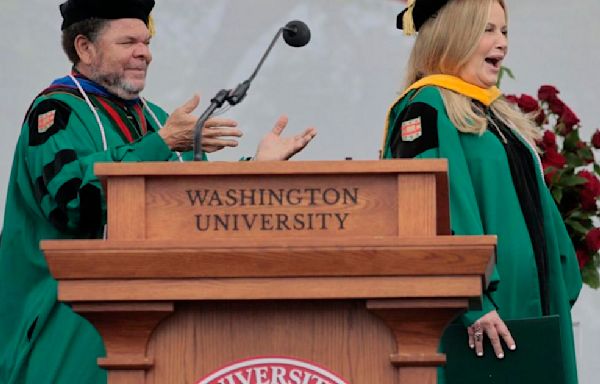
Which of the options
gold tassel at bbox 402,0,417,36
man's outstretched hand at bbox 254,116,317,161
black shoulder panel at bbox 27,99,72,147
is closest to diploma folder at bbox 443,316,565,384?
man's outstretched hand at bbox 254,116,317,161

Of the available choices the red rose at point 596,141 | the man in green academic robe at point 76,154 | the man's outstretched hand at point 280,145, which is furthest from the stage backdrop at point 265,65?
the man's outstretched hand at point 280,145

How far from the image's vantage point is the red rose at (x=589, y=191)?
6129mm

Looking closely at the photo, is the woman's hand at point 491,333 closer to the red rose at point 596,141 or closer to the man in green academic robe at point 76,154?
the man in green academic robe at point 76,154

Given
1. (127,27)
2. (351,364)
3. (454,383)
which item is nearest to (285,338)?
(351,364)

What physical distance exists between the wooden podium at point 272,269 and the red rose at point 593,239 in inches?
110

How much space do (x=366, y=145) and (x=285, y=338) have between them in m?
3.72

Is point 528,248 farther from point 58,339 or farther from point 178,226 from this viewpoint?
point 178,226

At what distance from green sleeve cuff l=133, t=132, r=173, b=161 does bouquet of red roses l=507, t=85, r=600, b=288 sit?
189 cm

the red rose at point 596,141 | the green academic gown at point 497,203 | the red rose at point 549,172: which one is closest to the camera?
the green academic gown at point 497,203

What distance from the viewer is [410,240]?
10.8ft

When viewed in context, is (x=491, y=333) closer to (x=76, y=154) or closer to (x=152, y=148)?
(x=152, y=148)

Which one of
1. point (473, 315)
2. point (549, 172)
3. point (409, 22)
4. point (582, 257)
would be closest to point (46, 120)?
point (409, 22)

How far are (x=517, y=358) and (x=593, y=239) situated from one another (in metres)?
Result: 1.61

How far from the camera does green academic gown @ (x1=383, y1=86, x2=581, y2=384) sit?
5.03 meters
